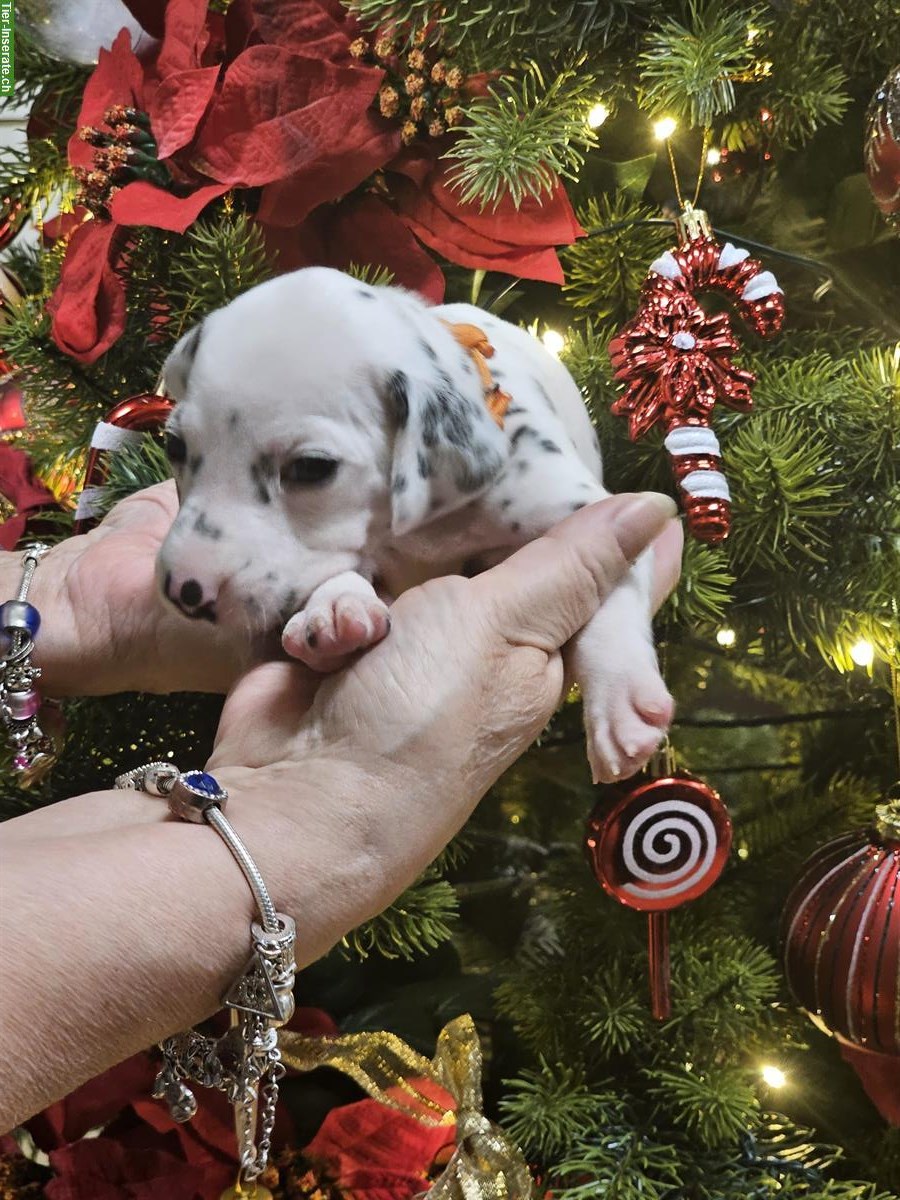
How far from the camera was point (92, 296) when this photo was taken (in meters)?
0.90

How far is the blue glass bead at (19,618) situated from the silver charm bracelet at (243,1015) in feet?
0.98

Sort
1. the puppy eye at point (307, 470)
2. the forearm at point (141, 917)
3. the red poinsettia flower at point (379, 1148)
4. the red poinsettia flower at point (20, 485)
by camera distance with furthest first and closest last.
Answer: the red poinsettia flower at point (20, 485) < the red poinsettia flower at point (379, 1148) < the puppy eye at point (307, 470) < the forearm at point (141, 917)

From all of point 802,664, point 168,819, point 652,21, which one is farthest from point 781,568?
point 168,819

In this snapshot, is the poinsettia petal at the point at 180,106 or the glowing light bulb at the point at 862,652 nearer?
the poinsettia petal at the point at 180,106

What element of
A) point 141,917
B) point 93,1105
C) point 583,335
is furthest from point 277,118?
point 93,1105

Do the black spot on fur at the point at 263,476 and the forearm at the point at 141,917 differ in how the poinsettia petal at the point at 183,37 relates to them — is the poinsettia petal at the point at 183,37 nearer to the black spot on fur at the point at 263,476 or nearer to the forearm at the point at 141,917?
the black spot on fur at the point at 263,476

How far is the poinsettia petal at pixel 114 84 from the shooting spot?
0.90 meters

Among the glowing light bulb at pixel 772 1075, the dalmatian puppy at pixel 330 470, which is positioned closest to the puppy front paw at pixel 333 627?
the dalmatian puppy at pixel 330 470

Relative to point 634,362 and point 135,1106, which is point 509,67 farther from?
point 135,1106

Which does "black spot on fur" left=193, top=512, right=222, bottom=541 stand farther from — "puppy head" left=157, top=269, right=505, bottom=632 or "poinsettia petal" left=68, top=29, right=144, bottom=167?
"poinsettia petal" left=68, top=29, right=144, bottom=167

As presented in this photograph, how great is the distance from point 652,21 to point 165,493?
0.57 metres

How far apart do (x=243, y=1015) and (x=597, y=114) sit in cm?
79

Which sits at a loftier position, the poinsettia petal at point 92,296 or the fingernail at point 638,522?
the poinsettia petal at point 92,296

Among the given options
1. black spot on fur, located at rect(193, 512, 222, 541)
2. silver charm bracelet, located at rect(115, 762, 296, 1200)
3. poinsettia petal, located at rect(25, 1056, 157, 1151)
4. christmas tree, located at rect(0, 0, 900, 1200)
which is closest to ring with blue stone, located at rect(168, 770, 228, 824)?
silver charm bracelet, located at rect(115, 762, 296, 1200)
